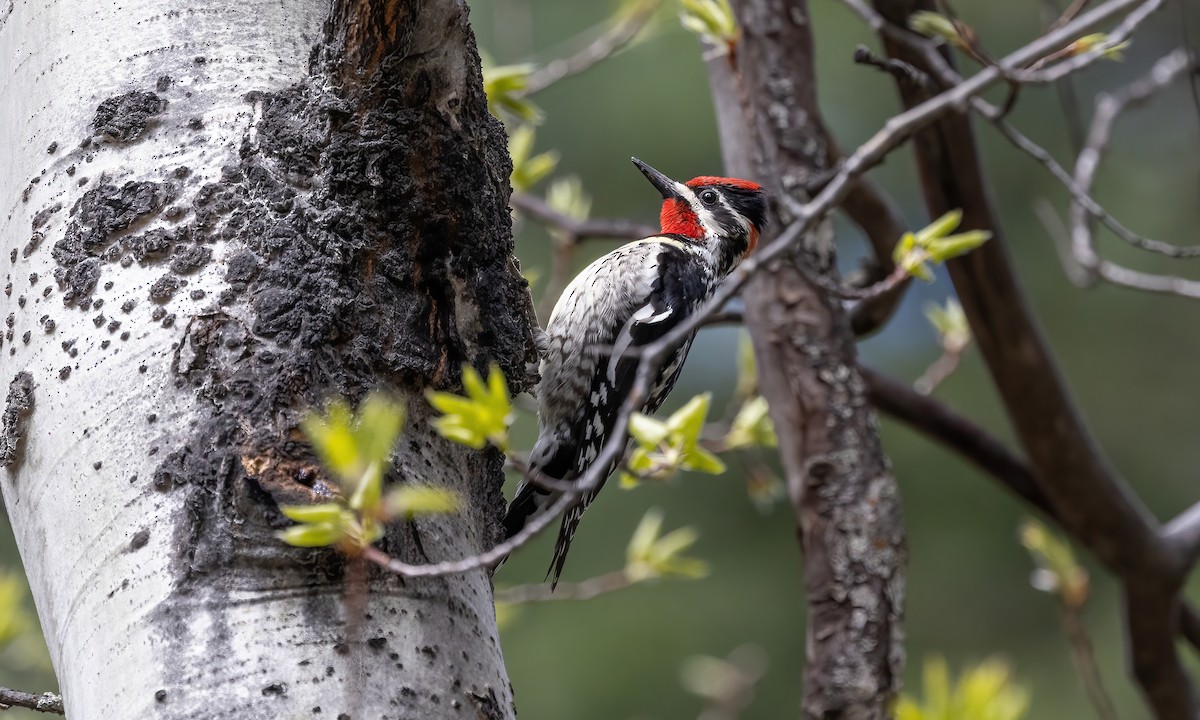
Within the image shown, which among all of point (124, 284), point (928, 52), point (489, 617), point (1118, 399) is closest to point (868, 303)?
point (928, 52)

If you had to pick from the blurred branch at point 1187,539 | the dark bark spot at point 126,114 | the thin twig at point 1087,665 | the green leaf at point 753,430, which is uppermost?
the dark bark spot at point 126,114

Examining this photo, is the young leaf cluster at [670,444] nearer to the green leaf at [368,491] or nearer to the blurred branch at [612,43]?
the green leaf at [368,491]

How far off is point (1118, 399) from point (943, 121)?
16.1ft

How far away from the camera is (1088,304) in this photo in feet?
23.7

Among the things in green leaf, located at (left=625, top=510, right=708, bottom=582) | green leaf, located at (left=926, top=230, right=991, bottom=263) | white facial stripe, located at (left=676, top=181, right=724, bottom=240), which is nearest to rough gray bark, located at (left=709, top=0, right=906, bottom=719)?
green leaf, located at (left=625, top=510, right=708, bottom=582)

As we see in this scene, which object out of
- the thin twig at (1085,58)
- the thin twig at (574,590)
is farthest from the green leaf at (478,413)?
the thin twig at (574,590)

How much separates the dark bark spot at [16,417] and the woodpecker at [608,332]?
53.9 inches

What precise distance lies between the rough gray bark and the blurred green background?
122 inches

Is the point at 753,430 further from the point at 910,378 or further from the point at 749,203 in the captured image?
the point at 910,378

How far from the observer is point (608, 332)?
307 centimetres

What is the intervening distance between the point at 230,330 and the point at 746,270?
606mm

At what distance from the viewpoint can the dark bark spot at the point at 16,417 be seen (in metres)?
1.38

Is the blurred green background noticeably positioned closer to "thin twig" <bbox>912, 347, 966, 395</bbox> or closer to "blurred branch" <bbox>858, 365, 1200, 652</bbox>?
"thin twig" <bbox>912, 347, 966, 395</bbox>

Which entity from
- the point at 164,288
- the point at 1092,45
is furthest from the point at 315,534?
the point at 1092,45
